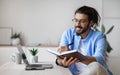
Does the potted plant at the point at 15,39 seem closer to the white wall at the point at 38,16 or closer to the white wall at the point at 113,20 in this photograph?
the white wall at the point at 38,16

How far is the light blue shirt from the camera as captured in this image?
2.14 m

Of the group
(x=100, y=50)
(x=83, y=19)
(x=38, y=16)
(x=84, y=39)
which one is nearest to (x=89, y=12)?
(x=83, y=19)

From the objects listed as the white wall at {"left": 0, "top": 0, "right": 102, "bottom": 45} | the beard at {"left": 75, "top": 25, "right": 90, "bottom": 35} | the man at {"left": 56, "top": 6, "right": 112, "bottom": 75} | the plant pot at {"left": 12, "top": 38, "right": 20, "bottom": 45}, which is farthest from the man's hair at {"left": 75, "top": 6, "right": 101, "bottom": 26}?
the plant pot at {"left": 12, "top": 38, "right": 20, "bottom": 45}

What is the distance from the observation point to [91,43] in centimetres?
232

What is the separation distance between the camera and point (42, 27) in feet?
16.1

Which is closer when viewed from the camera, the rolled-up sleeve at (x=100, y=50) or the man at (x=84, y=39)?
the rolled-up sleeve at (x=100, y=50)

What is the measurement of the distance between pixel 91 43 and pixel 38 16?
9.02 ft

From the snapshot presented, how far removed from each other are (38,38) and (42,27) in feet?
0.83

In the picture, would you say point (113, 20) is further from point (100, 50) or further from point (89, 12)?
point (100, 50)

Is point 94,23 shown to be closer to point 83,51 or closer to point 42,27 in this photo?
point 83,51

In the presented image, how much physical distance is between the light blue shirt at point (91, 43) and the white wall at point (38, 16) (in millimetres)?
2460

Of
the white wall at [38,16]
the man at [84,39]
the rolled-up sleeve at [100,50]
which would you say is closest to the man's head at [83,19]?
the man at [84,39]

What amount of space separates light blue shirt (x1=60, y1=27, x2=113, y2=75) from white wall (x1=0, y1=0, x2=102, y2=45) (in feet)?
8.07

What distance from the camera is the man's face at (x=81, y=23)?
2.30 metres
